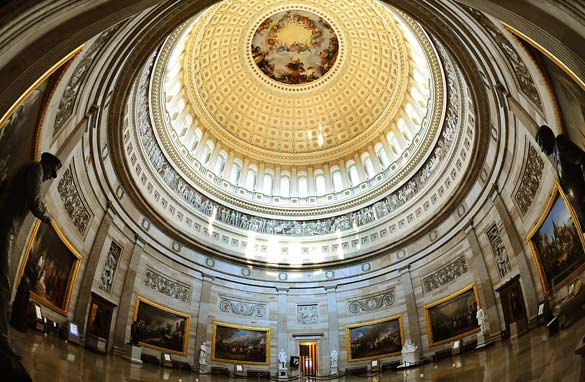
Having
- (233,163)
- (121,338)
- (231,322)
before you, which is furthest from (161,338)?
(233,163)

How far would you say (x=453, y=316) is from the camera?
755 inches

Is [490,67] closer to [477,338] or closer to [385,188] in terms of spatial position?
[477,338]

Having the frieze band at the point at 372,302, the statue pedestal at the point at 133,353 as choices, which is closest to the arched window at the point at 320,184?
the frieze band at the point at 372,302

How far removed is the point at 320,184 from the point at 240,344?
1271cm

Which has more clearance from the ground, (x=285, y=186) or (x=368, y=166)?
(x=368, y=166)

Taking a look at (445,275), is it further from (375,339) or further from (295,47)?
(295,47)

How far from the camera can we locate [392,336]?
21.3 meters

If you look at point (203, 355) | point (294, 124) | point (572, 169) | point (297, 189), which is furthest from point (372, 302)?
point (572, 169)

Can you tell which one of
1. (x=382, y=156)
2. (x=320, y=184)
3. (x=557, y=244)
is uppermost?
(x=382, y=156)

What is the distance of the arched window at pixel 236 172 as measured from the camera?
28997mm

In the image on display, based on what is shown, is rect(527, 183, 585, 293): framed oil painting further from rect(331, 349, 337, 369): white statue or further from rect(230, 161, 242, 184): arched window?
rect(230, 161, 242, 184): arched window

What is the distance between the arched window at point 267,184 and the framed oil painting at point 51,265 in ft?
49.4

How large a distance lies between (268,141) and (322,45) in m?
7.84

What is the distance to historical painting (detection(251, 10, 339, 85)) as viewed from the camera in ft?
94.8
